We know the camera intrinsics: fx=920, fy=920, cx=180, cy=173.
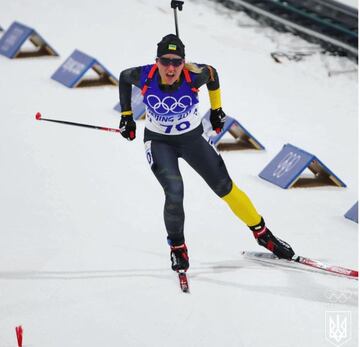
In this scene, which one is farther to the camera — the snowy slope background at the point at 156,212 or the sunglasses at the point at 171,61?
the sunglasses at the point at 171,61

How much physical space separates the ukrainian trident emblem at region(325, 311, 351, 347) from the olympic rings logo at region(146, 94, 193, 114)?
6.56 feet

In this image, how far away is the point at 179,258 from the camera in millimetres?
7699

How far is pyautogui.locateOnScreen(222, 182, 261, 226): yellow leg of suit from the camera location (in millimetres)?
7734

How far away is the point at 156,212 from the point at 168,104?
211 cm

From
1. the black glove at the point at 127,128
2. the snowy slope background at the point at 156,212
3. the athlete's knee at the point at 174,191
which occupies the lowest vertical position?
the snowy slope background at the point at 156,212

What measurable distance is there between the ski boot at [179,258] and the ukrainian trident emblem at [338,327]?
1270mm

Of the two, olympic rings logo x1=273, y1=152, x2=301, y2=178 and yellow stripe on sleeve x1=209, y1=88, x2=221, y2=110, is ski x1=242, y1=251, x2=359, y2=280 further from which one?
olympic rings logo x1=273, y1=152, x2=301, y2=178

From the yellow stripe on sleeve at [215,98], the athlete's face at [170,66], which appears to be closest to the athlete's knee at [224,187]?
the yellow stripe on sleeve at [215,98]

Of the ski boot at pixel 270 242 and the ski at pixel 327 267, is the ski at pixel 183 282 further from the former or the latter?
the ski at pixel 327 267

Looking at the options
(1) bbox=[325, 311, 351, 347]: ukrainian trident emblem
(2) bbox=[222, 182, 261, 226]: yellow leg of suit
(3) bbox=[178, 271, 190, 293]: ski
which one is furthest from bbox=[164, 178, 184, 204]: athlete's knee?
(1) bbox=[325, 311, 351, 347]: ukrainian trident emblem

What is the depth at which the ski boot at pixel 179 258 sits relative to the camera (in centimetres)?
766

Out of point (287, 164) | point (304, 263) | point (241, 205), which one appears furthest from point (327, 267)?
point (287, 164)

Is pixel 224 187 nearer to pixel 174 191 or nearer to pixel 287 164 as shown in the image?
pixel 174 191

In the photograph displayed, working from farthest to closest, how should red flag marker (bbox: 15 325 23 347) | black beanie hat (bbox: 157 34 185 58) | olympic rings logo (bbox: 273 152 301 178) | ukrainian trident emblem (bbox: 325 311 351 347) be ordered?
olympic rings logo (bbox: 273 152 301 178) < black beanie hat (bbox: 157 34 185 58) < ukrainian trident emblem (bbox: 325 311 351 347) < red flag marker (bbox: 15 325 23 347)
